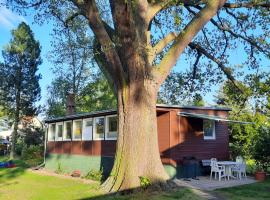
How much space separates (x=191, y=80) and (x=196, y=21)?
6.98 meters

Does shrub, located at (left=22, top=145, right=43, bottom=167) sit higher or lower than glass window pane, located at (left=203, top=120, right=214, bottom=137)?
lower

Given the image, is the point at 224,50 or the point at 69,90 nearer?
the point at 224,50

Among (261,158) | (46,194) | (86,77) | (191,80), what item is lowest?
(46,194)

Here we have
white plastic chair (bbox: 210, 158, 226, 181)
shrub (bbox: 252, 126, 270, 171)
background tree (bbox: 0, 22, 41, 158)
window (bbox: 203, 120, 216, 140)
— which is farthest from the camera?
background tree (bbox: 0, 22, 41, 158)

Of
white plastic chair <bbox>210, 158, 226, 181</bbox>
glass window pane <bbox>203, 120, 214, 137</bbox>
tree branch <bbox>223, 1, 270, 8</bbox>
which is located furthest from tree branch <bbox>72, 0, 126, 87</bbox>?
glass window pane <bbox>203, 120, 214, 137</bbox>

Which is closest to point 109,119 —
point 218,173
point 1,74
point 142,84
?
point 218,173

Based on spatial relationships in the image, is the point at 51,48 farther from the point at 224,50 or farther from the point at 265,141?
the point at 265,141

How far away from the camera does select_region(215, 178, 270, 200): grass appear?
1089 cm

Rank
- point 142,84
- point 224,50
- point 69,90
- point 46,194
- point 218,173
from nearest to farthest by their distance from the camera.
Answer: point 142,84 → point 46,194 → point 218,173 → point 224,50 → point 69,90

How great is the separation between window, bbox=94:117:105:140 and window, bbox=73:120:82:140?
1.81 m

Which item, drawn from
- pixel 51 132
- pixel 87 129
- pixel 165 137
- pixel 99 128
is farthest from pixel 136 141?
pixel 51 132

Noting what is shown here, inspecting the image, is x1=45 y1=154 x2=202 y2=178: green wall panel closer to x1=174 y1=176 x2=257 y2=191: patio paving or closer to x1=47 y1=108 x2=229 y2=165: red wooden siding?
x1=47 y1=108 x2=229 y2=165: red wooden siding

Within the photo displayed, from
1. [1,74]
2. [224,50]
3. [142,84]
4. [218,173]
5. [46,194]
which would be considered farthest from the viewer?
[1,74]

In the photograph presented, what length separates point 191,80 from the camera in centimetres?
1825
